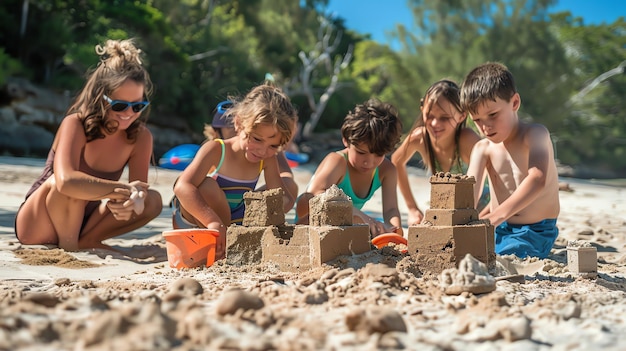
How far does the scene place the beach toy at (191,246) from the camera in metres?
4.04

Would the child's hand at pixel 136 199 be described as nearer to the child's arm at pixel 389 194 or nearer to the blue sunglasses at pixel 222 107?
the blue sunglasses at pixel 222 107

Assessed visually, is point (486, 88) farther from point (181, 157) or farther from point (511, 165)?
point (181, 157)

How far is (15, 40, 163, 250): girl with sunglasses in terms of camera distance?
4617mm

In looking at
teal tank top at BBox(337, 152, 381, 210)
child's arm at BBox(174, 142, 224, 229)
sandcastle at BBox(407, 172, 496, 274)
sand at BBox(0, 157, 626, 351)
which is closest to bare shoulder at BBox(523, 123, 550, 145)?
sand at BBox(0, 157, 626, 351)

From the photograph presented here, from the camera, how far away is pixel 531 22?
111ft

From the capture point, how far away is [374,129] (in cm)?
498

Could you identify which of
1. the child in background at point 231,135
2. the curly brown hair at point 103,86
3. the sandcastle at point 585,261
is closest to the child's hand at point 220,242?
the child in background at point 231,135

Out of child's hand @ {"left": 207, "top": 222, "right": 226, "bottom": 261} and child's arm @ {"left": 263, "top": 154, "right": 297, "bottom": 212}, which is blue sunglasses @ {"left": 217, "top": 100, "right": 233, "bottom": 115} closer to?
child's arm @ {"left": 263, "top": 154, "right": 297, "bottom": 212}

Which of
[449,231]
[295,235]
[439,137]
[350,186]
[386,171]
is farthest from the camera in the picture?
[439,137]

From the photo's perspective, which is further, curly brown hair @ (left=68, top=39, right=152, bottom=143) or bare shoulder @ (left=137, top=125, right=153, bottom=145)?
bare shoulder @ (left=137, top=125, right=153, bottom=145)

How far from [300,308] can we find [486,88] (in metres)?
2.61

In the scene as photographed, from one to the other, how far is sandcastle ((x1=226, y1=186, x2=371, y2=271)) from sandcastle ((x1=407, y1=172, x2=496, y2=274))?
0.33 m

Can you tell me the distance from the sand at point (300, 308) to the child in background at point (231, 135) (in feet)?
3.96

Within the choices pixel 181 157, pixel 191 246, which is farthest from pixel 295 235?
pixel 181 157
